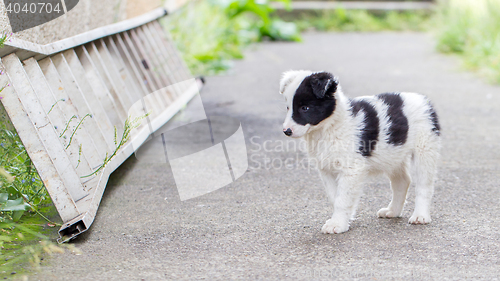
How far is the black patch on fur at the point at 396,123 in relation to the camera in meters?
2.97

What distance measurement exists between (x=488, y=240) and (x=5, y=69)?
3129mm

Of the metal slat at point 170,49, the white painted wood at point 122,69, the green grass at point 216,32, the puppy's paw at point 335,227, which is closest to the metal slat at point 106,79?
the white painted wood at point 122,69

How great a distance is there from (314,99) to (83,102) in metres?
2.02

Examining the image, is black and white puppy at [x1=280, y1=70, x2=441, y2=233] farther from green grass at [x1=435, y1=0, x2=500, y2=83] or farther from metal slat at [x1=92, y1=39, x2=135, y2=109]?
green grass at [x1=435, y1=0, x2=500, y2=83]

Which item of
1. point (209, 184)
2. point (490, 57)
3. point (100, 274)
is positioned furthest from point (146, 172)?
point (490, 57)

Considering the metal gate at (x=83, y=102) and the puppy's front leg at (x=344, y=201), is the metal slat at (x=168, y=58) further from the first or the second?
the puppy's front leg at (x=344, y=201)

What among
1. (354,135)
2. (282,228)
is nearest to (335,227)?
(282,228)

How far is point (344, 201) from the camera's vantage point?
2916 millimetres

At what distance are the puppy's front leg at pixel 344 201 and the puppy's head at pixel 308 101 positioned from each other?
383 mm

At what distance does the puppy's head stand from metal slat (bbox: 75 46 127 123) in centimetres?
208

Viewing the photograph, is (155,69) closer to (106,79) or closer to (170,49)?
(170,49)

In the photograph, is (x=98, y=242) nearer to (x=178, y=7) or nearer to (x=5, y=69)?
(x=5, y=69)

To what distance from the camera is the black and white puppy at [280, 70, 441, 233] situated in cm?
287

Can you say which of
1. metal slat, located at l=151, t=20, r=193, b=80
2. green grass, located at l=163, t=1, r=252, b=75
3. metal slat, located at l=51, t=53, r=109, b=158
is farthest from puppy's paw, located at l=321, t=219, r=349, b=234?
green grass, located at l=163, t=1, r=252, b=75
